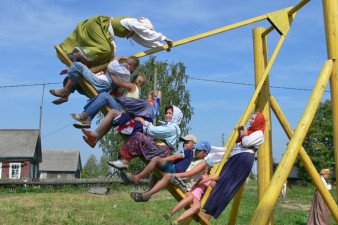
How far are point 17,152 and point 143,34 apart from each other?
31.9 m

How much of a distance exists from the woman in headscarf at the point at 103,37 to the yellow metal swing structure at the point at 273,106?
11 centimetres

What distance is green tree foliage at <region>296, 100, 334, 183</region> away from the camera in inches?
1226

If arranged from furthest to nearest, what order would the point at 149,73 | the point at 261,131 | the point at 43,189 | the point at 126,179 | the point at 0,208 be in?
the point at 149,73 < the point at 43,189 < the point at 0,208 < the point at 261,131 < the point at 126,179

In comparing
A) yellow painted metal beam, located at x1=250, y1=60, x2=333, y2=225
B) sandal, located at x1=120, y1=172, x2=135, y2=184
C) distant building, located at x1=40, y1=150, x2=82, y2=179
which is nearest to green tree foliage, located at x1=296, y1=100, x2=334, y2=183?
yellow painted metal beam, located at x1=250, y1=60, x2=333, y2=225

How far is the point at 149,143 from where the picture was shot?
191 inches

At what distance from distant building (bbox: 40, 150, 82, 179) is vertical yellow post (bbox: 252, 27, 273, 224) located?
155ft

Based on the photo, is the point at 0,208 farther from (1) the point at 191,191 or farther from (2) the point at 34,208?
(1) the point at 191,191

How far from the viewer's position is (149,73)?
29.6 meters

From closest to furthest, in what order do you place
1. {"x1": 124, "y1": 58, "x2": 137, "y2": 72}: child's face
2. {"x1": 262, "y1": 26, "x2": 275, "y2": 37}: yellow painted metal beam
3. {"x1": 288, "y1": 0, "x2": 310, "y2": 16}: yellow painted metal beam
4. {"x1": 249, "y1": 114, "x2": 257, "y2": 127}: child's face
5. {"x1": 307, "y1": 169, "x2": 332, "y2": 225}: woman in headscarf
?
{"x1": 124, "y1": 58, "x2": 137, "y2": 72}: child's face, {"x1": 249, "y1": 114, "x2": 257, "y2": 127}: child's face, {"x1": 288, "y1": 0, "x2": 310, "y2": 16}: yellow painted metal beam, {"x1": 262, "y1": 26, "x2": 275, "y2": 37}: yellow painted metal beam, {"x1": 307, "y1": 169, "x2": 332, "y2": 225}: woman in headscarf

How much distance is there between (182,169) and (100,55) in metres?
1.72

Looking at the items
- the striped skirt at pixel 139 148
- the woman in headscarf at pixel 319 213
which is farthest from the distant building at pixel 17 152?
the striped skirt at pixel 139 148

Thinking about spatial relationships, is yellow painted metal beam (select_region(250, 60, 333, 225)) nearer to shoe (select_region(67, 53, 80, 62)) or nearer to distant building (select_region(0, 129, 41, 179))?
shoe (select_region(67, 53, 80, 62))

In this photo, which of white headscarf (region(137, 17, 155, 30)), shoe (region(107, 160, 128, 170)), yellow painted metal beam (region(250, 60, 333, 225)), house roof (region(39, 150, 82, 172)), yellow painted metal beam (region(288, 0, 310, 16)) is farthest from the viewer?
house roof (region(39, 150, 82, 172))

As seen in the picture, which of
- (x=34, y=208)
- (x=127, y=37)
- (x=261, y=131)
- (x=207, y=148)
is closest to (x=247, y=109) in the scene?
(x=261, y=131)
